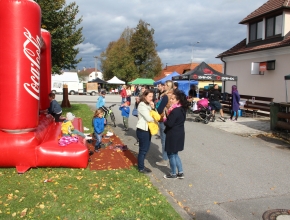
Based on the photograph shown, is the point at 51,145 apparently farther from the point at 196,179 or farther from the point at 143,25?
the point at 143,25

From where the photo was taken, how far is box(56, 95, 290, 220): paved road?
4398mm

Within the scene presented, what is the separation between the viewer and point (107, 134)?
9.84m

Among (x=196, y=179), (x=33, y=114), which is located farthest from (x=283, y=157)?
(x=33, y=114)

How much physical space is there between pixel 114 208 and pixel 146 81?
38168 mm

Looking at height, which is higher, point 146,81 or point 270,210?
point 146,81

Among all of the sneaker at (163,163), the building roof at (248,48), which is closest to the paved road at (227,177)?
the sneaker at (163,163)

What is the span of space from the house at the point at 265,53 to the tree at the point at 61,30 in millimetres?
12442

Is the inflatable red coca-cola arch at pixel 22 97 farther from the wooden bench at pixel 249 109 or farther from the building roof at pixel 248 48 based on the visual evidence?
the building roof at pixel 248 48

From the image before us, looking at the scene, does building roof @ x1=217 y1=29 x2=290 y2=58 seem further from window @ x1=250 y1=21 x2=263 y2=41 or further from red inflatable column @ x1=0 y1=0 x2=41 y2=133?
red inflatable column @ x1=0 y1=0 x2=41 y2=133

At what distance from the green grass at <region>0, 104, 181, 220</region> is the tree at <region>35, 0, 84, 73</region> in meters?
9.99

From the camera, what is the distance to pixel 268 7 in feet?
66.3

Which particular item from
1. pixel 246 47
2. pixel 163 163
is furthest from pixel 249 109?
pixel 163 163

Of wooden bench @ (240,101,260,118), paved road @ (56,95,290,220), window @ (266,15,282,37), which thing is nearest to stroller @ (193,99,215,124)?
paved road @ (56,95,290,220)

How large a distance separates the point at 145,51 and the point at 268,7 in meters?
36.1
